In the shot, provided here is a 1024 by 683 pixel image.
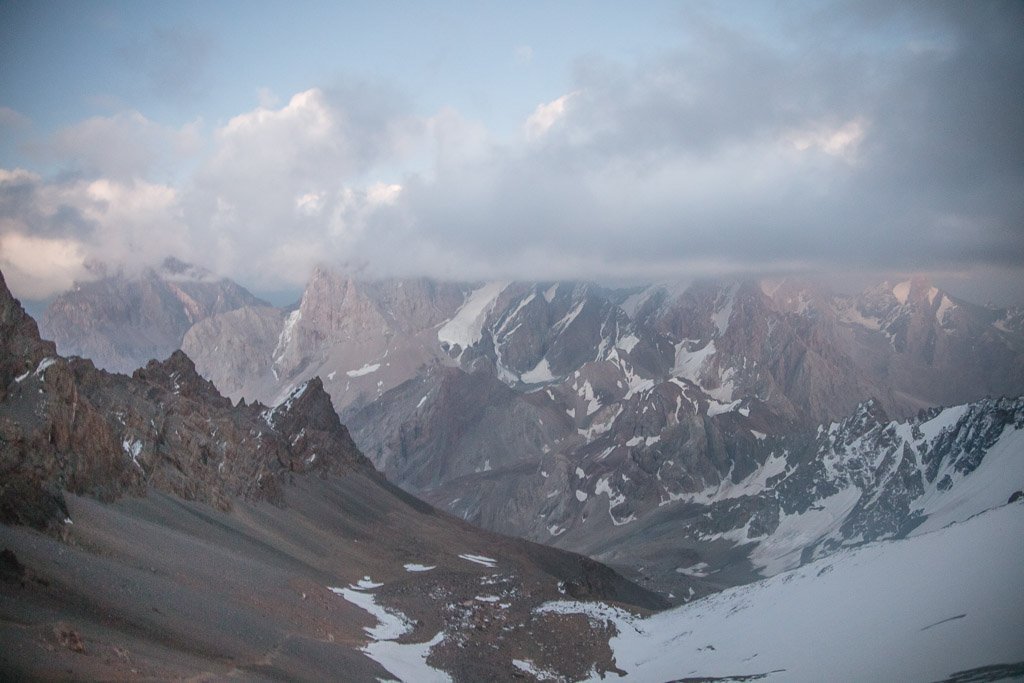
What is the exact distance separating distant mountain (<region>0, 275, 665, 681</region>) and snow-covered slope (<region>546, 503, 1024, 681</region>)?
795 cm

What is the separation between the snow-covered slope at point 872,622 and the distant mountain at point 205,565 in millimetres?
7954

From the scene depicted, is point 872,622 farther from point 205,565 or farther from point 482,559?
point 482,559

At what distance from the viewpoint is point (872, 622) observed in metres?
59.1

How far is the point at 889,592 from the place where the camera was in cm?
6319

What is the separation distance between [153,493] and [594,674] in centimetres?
4590

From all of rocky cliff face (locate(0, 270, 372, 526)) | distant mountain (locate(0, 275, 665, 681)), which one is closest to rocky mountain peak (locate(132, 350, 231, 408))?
rocky cliff face (locate(0, 270, 372, 526))

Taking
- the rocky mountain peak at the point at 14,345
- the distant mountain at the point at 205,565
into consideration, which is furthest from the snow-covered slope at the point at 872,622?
the rocky mountain peak at the point at 14,345

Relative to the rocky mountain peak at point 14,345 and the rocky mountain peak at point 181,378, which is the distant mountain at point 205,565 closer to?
the rocky mountain peak at point 14,345

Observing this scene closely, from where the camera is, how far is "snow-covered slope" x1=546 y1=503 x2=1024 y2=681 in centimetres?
4862

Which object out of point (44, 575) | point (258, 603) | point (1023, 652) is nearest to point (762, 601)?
point (1023, 652)

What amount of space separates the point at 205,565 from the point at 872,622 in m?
46.7

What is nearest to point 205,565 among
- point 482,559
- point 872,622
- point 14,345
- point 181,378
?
point 14,345

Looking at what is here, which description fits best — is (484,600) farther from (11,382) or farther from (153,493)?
(11,382)

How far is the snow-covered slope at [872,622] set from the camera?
1914 inches
